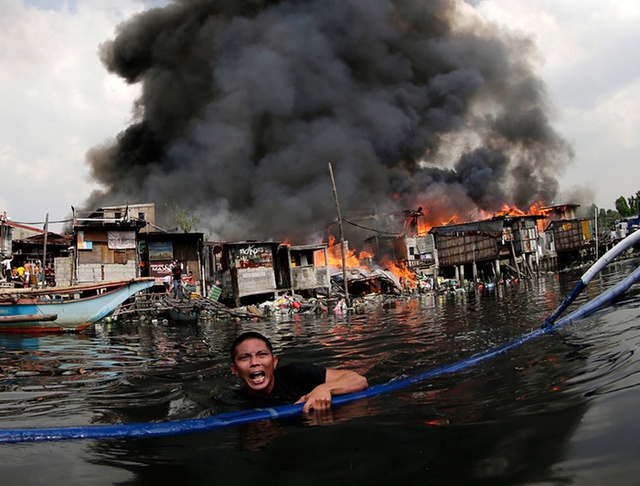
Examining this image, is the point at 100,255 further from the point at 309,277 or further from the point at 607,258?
the point at 607,258

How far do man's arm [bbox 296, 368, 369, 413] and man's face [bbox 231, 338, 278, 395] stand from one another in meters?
0.38

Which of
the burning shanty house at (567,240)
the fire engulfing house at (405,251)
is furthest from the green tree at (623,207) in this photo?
Answer: the fire engulfing house at (405,251)

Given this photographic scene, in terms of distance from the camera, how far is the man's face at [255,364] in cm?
442

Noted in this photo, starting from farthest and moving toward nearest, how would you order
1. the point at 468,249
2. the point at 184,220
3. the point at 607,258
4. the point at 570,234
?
the point at 570,234
the point at 184,220
the point at 468,249
the point at 607,258

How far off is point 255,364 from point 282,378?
48 centimetres

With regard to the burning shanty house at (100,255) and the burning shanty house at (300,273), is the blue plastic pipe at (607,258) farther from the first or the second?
the burning shanty house at (300,273)

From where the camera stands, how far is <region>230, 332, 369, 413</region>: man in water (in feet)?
14.4

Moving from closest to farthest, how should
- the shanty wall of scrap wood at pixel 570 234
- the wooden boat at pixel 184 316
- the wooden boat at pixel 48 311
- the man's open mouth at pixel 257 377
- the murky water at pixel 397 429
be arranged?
the murky water at pixel 397 429
the man's open mouth at pixel 257 377
the wooden boat at pixel 48 311
the wooden boat at pixel 184 316
the shanty wall of scrap wood at pixel 570 234

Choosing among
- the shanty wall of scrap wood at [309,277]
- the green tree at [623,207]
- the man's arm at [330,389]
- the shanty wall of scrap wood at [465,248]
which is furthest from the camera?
the green tree at [623,207]

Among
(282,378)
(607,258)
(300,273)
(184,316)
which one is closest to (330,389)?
(282,378)

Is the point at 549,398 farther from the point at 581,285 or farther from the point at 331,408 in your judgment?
the point at 581,285

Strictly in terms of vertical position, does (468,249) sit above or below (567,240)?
below

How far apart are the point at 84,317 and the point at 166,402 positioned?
14.7 metres

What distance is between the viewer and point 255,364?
4473 mm
